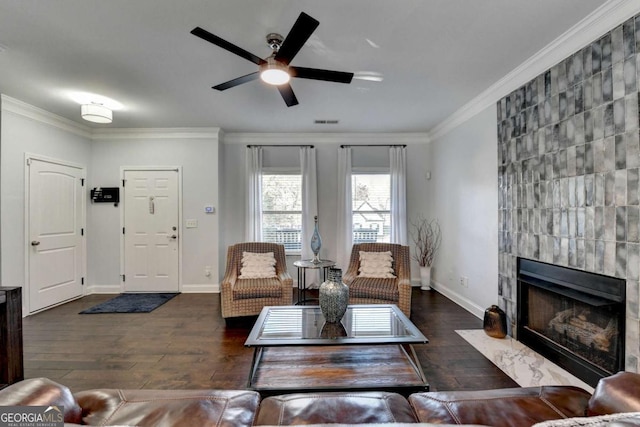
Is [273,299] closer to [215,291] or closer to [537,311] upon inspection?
[215,291]

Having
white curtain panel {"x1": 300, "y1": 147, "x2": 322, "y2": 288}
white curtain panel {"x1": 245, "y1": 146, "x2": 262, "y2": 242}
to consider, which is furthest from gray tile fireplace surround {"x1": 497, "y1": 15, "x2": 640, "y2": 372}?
white curtain panel {"x1": 245, "y1": 146, "x2": 262, "y2": 242}

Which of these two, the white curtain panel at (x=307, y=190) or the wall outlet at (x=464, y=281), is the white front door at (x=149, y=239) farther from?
the wall outlet at (x=464, y=281)

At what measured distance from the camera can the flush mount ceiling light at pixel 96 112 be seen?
3568 mm

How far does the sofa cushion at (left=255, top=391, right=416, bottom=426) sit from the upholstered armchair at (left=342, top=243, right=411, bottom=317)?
2.17 meters

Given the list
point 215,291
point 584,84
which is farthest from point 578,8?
point 215,291

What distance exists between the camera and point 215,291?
4.79 m

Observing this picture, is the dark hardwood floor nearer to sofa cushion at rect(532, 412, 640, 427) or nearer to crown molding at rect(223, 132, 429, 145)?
sofa cushion at rect(532, 412, 640, 427)

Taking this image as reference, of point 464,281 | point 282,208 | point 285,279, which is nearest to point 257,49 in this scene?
point 285,279

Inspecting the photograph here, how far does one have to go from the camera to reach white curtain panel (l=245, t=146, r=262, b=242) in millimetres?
4945

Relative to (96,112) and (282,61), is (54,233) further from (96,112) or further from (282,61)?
(282,61)

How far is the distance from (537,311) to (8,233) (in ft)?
18.9

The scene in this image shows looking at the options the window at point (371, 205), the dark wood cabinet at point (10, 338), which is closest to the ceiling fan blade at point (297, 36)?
the dark wood cabinet at point (10, 338)

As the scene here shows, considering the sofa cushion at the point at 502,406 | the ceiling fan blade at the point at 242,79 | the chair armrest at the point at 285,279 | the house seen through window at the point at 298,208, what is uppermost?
the ceiling fan blade at the point at 242,79

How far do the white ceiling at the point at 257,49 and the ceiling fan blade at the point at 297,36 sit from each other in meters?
0.25
